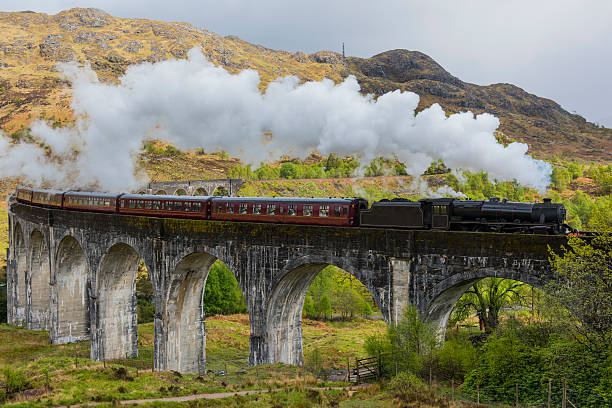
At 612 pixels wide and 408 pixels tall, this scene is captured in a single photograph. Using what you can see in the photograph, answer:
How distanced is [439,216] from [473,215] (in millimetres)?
1416

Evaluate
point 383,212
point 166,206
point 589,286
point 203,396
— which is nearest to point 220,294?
point 166,206

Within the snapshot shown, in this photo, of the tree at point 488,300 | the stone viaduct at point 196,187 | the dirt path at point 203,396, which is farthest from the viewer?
the stone viaduct at point 196,187

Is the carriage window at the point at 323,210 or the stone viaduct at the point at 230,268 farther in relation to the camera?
the carriage window at the point at 323,210

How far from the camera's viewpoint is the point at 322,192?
294 feet

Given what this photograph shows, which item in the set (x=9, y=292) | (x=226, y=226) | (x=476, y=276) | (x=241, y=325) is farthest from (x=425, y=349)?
(x=9, y=292)

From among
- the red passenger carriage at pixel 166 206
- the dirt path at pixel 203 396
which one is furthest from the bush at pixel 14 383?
the red passenger carriage at pixel 166 206

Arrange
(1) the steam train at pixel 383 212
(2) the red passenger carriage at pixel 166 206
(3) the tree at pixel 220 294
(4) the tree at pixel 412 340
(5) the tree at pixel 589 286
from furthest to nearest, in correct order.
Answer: (3) the tree at pixel 220 294 < (2) the red passenger carriage at pixel 166 206 < (4) the tree at pixel 412 340 < (1) the steam train at pixel 383 212 < (5) the tree at pixel 589 286

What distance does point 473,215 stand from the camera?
63.1 feet

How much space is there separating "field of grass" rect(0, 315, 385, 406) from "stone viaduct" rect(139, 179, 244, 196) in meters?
42.0

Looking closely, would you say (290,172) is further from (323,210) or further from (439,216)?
(439,216)

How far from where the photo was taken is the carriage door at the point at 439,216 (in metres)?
19.2

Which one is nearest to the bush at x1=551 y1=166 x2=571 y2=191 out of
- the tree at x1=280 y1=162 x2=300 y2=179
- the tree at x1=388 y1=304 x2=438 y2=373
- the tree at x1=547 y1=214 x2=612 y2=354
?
the tree at x1=280 y1=162 x2=300 y2=179

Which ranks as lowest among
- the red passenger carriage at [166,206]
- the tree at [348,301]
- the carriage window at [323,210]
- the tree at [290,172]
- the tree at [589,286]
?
the tree at [348,301]

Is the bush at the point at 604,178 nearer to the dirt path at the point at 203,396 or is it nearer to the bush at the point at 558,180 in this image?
the bush at the point at 558,180
